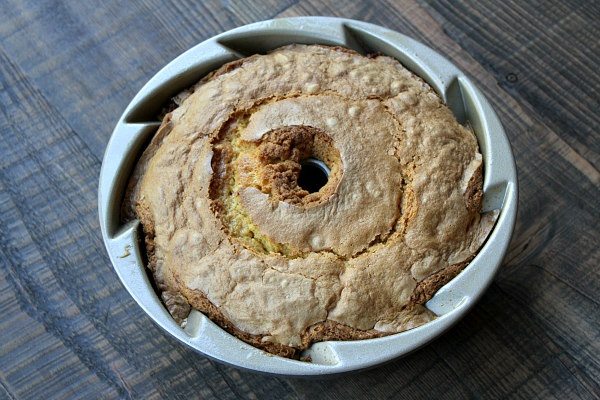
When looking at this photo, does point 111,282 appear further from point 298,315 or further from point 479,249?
point 479,249

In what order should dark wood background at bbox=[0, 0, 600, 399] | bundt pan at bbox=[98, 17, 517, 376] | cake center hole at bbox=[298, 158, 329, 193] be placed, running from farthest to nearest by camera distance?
dark wood background at bbox=[0, 0, 600, 399]
cake center hole at bbox=[298, 158, 329, 193]
bundt pan at bbox=[98, 17, 517, 376]

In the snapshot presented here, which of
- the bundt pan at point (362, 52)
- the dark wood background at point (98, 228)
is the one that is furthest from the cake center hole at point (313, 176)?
the dark wood background at point (98, 228)

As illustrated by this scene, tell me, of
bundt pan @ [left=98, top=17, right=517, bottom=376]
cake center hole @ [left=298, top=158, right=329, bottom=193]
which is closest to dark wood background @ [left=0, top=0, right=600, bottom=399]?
bundt pan @ [left=98, top=17, right=517, bottom=376]

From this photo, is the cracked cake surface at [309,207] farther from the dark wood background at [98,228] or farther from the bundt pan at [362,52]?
the dark wood background at [98,228]

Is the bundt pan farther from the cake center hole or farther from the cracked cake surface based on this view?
the cake center hole

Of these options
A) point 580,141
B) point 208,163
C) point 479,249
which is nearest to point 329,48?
point 208,163
